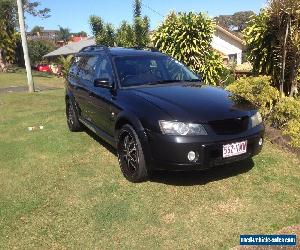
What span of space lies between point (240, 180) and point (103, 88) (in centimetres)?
249

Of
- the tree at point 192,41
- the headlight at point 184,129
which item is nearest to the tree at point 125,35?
the tree at point 192,41

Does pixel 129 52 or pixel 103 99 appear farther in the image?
pixel 129 52

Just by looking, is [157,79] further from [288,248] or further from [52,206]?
[288,248]

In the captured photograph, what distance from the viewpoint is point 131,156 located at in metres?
4.92

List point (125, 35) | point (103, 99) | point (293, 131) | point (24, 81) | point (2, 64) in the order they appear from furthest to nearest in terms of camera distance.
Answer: point (2, 64), point (24, 81), point (125, 35), point (293, 131), point (103, 99)


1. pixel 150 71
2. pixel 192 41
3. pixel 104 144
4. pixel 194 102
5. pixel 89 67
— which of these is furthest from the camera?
pixel 192 41

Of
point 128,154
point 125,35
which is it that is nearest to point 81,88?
point 128,154

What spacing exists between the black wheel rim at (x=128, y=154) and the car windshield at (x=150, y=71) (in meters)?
0.90

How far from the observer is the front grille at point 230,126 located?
4.38 meters

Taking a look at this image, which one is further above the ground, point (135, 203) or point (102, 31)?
point (102, 31)

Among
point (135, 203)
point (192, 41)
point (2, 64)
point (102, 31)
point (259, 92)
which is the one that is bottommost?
point (135, 203)

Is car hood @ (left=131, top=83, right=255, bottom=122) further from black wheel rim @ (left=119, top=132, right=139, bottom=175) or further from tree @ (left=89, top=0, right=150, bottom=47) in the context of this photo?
tree @ (left=89, top=0, right=150, bottom=47)

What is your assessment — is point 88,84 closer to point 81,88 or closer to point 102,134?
point 81,88

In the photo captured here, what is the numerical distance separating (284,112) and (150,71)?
270 cm
